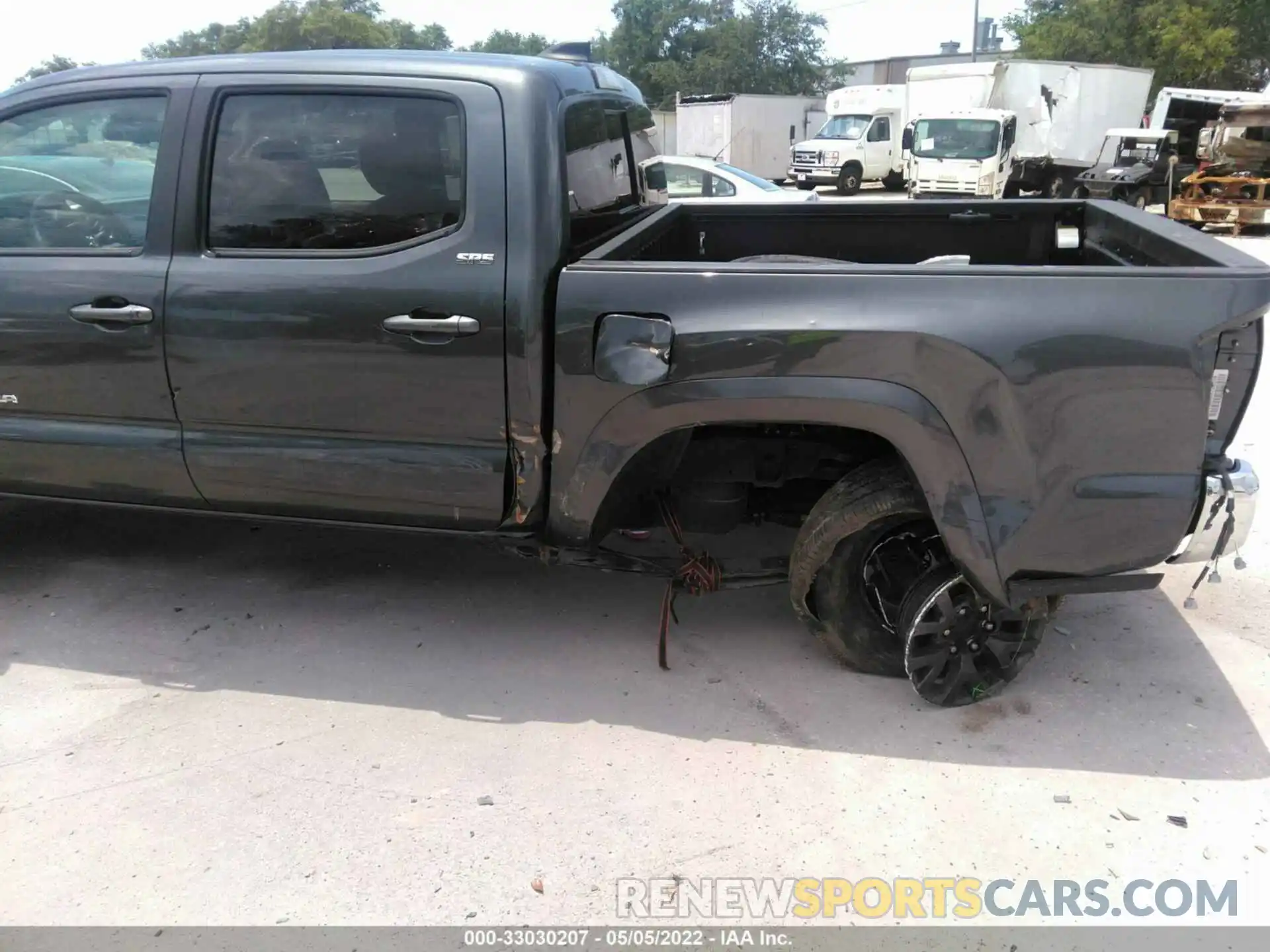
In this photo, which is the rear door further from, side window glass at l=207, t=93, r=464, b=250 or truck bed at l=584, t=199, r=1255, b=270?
truck bed at l=584, t=199, r=1255, b=270

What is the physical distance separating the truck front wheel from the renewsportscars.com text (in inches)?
991

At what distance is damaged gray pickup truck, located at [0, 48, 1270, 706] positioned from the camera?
265 cm

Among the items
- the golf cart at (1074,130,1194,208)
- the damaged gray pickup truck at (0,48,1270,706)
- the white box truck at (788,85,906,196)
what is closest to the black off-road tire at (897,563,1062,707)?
the damaged gray pickup truck at (0,48,1270,706)

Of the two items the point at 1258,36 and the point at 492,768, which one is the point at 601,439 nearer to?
the point at 492,768

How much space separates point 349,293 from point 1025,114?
23.3 metres

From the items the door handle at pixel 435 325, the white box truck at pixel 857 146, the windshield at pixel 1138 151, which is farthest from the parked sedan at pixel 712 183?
the white box truck at pixel 857 146

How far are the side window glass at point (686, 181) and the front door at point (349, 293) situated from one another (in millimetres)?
8638

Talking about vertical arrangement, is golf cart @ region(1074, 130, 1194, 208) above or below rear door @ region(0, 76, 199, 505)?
above

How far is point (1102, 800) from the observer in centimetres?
273

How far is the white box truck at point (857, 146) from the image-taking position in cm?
2564

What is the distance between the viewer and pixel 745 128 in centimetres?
2959

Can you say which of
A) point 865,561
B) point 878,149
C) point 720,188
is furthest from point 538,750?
point 878,149

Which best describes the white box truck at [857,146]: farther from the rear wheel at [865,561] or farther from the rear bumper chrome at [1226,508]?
the rear bumper chrome at [1226,508]

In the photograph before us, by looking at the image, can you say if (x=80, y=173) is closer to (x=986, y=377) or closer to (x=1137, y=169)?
(x=986, y=377)
